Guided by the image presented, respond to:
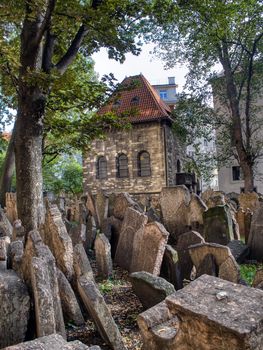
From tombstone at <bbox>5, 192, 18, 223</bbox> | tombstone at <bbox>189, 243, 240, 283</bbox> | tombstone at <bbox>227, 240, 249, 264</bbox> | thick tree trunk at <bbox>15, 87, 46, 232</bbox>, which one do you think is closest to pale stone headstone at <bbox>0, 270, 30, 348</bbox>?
tombstone at <bbox>189, 243, 240, 283</bbox>

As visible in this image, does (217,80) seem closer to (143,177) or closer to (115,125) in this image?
(143,177)

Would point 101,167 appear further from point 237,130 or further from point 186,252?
point 186,252

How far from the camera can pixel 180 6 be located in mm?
8094

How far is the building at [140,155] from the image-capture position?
81.7 feet

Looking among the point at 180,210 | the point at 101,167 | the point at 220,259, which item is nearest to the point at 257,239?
the point at 180,210

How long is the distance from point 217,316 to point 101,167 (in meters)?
26.1

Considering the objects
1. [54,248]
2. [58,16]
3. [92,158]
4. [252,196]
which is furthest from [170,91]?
[54,248]

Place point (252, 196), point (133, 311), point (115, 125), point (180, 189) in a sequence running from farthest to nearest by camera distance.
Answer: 1. point (252, 196)
2. point (115, 125)
3. point (180, 189)
4. point (133, 311)

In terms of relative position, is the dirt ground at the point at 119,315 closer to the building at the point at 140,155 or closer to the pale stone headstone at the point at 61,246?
the pale stone headstone at the point at 61,246

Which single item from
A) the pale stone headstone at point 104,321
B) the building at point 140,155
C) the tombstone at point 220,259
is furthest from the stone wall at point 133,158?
the pale stone headstone at point 104,321

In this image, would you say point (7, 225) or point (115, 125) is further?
point (115, 125)

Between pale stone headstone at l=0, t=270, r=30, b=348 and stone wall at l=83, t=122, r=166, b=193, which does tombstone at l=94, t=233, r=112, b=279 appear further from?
A: stone wall at l=83, t=122, r=166, b=193

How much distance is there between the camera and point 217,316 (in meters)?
1.45

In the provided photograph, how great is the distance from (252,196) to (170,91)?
149 ft
